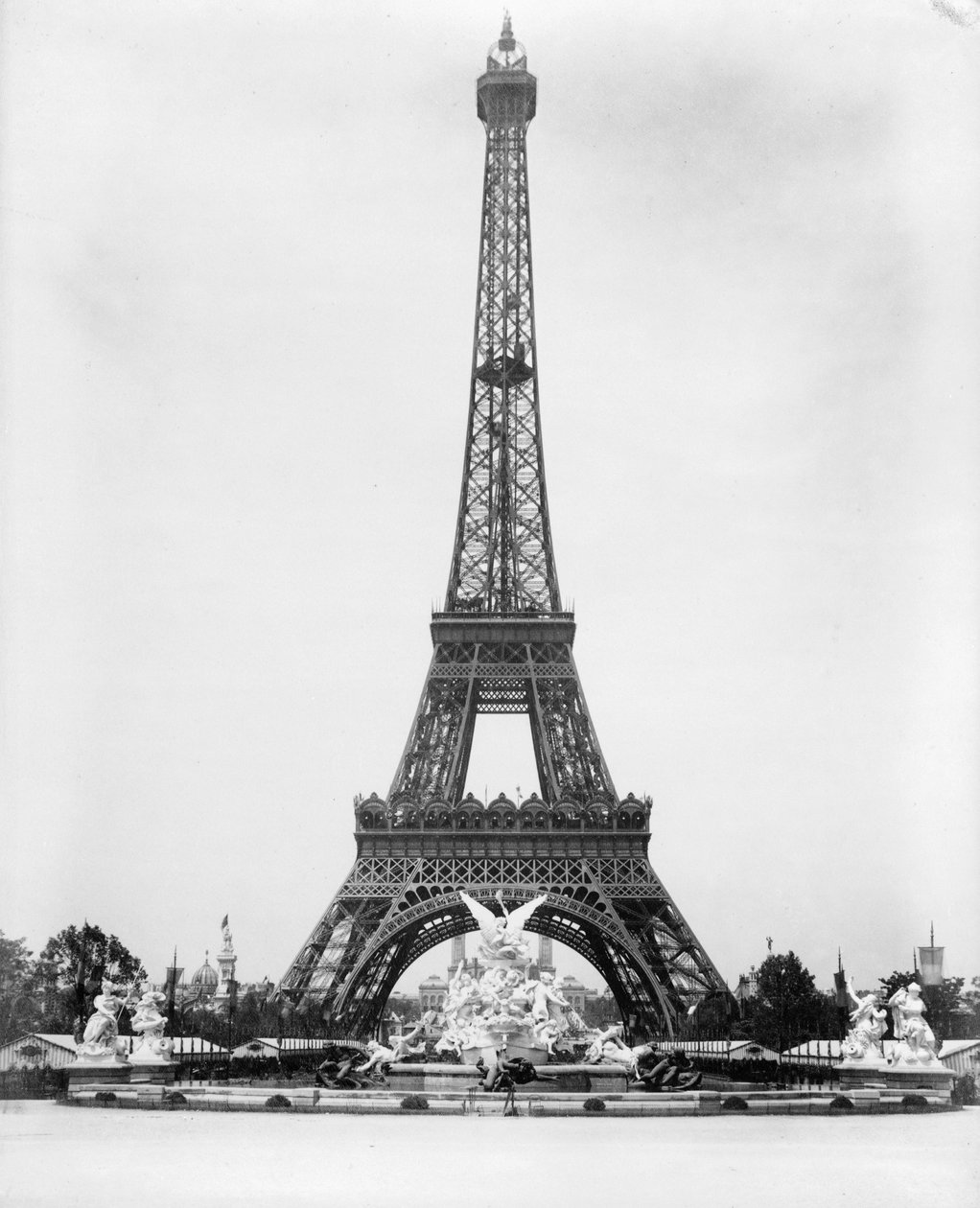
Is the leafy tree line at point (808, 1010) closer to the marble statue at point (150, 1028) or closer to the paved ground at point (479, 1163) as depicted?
the marble statue at point (150, 1028)

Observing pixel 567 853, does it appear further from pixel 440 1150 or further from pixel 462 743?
pixel 440 1150

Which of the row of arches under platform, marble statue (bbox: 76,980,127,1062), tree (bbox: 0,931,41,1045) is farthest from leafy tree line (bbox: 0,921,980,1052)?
marble statue (bbox: 76,980,127,1062)

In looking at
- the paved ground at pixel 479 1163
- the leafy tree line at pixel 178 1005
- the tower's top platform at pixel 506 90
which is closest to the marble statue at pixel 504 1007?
the paved ground at pixel 479 1163

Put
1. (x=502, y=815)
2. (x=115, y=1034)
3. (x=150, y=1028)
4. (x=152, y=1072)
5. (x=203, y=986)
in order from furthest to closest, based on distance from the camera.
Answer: (x=203, y=986) < (x=502, y=815) < (x=150, y=1028) < (x=115, y=1034) < (x=152, y=1072)

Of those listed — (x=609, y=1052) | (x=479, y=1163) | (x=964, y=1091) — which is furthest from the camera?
(x=609, y=1052)

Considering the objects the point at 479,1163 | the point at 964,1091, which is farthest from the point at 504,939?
the point at 479,1163

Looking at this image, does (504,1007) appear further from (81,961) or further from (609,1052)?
(81,961)

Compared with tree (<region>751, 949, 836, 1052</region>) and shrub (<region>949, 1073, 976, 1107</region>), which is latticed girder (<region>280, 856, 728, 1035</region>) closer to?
tree (<region>751, 949, 836, 1052</region>)

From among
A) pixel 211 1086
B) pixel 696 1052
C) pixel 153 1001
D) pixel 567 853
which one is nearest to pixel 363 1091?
pixel 211 1086
